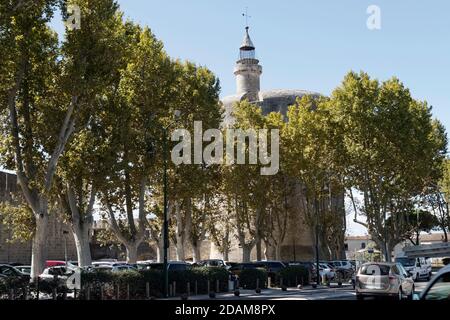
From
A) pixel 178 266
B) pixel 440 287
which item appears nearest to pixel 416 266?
pixel 178 266

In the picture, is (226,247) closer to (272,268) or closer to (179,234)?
(179,234)

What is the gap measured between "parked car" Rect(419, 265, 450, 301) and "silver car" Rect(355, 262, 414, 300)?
12372 millimetres

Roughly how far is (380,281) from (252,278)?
46.1ft

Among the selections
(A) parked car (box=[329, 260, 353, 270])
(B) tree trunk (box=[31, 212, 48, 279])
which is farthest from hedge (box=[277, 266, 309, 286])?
(B) tree trunk (box=[31, 212, 48, 279])

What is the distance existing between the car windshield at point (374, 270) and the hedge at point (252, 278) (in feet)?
42.3

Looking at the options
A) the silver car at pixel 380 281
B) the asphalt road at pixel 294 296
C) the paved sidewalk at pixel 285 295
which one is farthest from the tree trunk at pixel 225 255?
the silver car at pixel 380 281

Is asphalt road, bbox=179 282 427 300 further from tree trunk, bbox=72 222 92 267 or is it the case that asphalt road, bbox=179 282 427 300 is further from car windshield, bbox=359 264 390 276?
tree trunk, bbox=72 222 92 267

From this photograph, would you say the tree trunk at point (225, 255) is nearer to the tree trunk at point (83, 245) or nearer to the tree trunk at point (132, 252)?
the tree trunk at point (132, 252)

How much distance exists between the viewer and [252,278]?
103 feet

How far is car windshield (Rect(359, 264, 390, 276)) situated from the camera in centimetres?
1812

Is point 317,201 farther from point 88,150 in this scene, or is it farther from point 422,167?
point 88,150

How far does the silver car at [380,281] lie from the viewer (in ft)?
58.8
